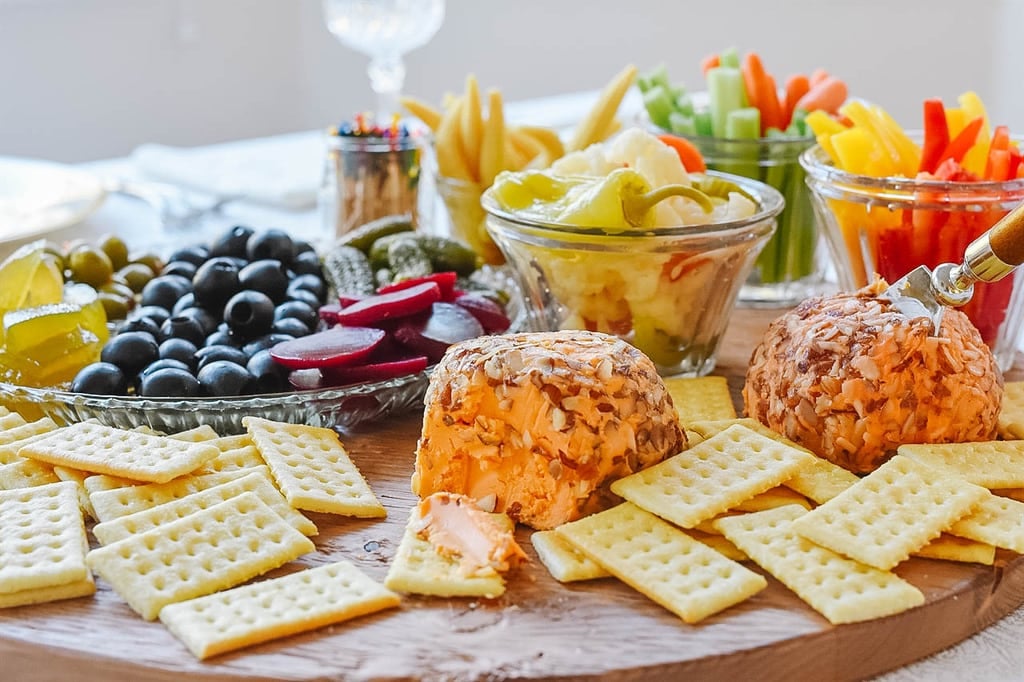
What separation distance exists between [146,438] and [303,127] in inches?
212

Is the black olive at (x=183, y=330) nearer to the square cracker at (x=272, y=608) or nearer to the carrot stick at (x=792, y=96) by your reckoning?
the square cracker at (x=272, y=608)

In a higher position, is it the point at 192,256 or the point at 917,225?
the point at 917,225

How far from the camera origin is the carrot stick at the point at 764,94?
2.19m

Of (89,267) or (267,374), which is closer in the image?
(267,374)

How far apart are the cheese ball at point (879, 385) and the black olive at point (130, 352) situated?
0.89 m

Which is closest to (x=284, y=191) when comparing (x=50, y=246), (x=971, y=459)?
(x=50, y=246)

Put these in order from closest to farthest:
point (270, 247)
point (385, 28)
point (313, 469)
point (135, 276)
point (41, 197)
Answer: point (313, 469)
point (270, 247)
point (135, 276)
point (41, 197)
point (385, 28)

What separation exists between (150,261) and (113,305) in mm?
253

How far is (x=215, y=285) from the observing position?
1.84m

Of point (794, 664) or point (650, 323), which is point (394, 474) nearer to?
point (650, 323)

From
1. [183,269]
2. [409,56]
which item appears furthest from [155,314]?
[409,56]

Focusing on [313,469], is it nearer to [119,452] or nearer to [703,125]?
[119,452]

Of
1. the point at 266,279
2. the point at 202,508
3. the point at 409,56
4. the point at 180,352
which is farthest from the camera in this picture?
the point at 409,56

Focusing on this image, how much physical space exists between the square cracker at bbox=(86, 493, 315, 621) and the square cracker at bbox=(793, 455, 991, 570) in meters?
0.56
